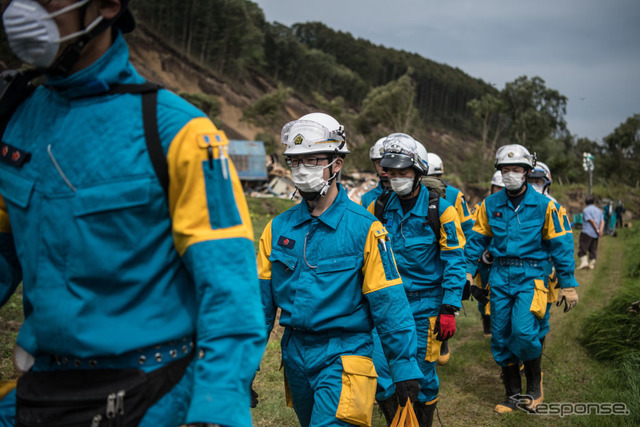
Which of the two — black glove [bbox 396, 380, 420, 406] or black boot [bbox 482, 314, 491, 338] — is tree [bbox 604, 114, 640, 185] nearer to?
black boot [bbox 482, 314, 491, 338]

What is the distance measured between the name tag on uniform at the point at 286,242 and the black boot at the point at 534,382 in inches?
174

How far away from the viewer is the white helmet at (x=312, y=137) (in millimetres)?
4352

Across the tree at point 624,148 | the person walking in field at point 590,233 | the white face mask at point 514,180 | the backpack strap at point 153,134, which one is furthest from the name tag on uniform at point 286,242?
the tree at point 624,148

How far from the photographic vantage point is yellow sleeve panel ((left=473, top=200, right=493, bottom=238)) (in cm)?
782

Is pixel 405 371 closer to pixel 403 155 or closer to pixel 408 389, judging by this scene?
pixel 408 389

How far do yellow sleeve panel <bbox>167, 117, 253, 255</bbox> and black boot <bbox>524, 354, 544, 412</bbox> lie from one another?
20.6ft

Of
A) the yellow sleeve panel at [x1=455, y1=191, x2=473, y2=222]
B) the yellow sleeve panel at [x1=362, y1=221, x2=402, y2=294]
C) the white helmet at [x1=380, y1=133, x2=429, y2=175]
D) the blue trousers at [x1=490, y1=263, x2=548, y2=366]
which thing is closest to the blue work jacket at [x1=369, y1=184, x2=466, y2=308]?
the white helmet at [x1=380, y1=133, x2=429, y2=175]

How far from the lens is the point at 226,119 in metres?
57.3

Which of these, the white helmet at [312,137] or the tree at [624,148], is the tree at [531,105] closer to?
the tree at [624,148]

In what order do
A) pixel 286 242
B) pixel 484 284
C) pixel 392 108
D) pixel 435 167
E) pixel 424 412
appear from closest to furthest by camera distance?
1. pixel 286 242
2. pixel 424 412
3. pixel 435 167
4. pixel 484 284
5. pixel 392 108

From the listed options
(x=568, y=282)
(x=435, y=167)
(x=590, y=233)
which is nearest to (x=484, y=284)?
(x=435, y=167)

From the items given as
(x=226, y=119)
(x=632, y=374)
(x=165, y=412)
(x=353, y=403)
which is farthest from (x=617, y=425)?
(x=226, y=119)

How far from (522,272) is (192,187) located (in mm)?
6112

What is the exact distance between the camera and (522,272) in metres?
7.26
